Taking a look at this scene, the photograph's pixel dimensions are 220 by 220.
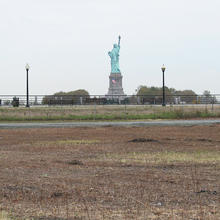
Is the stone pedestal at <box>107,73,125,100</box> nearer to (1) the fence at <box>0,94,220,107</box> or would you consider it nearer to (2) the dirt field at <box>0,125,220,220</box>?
(1) the fence at <box>0,94,220,107</box>

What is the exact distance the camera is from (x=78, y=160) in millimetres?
13383

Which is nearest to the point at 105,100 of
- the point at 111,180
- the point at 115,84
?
the point at 115,84

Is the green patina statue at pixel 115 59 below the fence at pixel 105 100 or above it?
above

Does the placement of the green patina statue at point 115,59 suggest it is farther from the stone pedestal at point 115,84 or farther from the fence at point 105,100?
the fence at point 105,100

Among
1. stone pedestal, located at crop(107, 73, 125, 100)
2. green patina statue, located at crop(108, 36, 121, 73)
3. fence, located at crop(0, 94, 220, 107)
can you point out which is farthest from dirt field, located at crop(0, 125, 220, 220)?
green patina statue, located at crop(108, 36, 121, 73)

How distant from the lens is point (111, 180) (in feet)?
32.7

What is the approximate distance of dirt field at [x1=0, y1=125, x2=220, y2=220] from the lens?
7.31 meters

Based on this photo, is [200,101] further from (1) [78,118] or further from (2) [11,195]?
(2) [11,195]

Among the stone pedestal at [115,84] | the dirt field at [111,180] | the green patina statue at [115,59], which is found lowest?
the dirt field at [111,180]

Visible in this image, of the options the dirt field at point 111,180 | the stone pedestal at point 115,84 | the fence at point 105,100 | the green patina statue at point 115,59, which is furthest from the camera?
the green patina statue at point 115,59

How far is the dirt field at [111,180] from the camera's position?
7312mm

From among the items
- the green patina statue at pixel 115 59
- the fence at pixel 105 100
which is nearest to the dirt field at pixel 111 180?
the fence at pixel 105 100

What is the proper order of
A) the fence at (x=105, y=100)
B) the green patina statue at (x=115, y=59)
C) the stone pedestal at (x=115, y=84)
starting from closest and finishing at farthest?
the fence at (x=105, y=100) < the stone pedestal at (x=115, y=84) < the green patina statue at (x=115, y=59)

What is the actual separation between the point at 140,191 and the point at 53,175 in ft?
8.62
